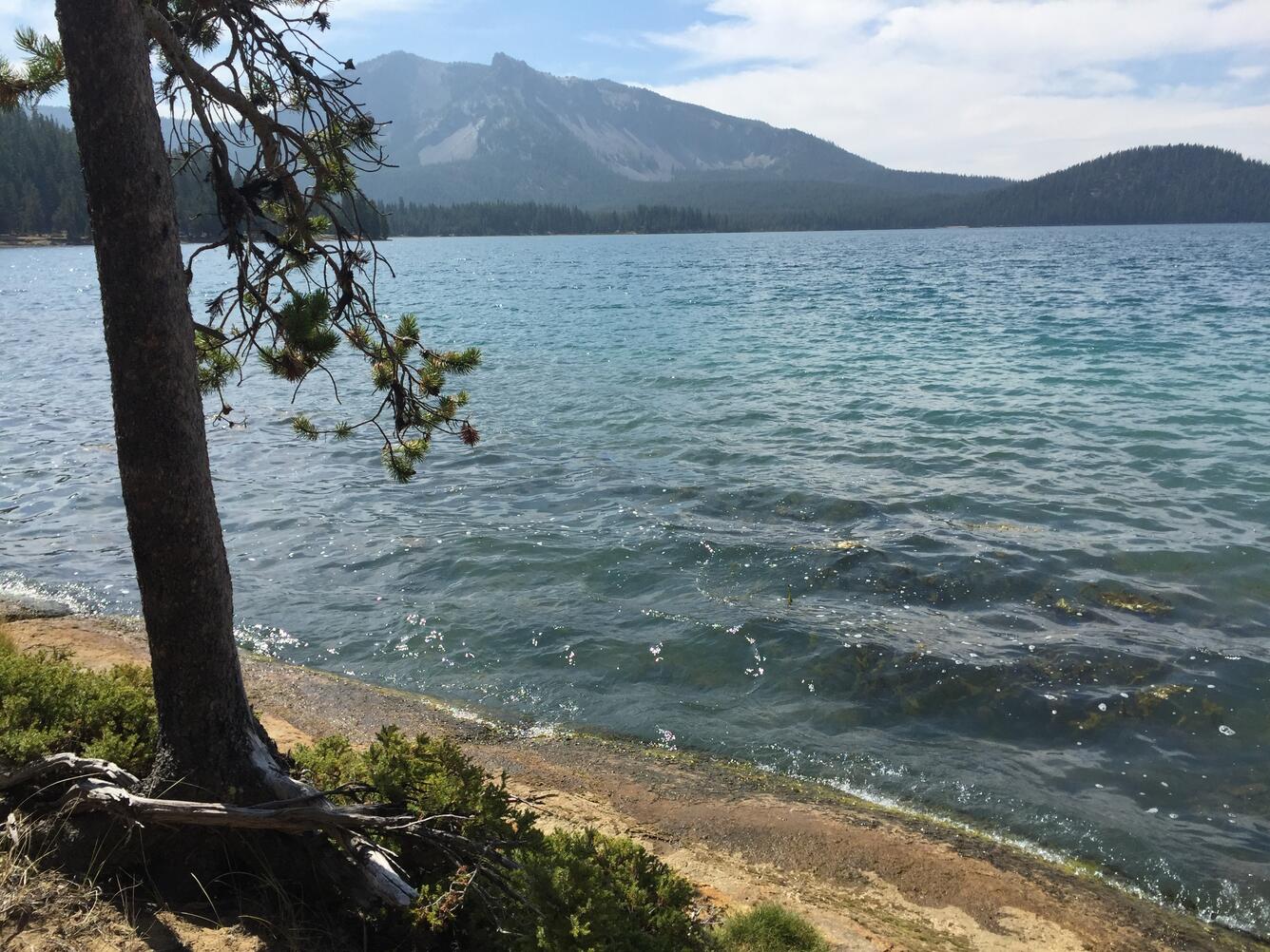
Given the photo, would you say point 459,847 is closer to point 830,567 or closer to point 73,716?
point 73,716

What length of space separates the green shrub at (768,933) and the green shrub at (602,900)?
0.58 metres

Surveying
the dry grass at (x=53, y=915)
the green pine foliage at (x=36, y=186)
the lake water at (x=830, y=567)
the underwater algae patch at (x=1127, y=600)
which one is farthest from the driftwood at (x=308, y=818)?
the green pine foliage at (x=36, y=186)

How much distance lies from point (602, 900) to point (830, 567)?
29.5 feet

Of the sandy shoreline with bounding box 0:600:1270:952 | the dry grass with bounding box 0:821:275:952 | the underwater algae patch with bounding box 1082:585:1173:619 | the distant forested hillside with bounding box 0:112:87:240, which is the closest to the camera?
the dry grass with bounding box 0:821:275:952

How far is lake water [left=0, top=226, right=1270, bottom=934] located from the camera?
8.59 meters

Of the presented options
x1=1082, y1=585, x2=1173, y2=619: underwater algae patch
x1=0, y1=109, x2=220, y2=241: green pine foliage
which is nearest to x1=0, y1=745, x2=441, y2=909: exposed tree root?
x1=1082, y1=585, x2=1173, y2=619: underwater algae patch

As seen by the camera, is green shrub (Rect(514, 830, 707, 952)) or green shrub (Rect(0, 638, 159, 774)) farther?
green shrub (Rect(0, 638, 159, 774))

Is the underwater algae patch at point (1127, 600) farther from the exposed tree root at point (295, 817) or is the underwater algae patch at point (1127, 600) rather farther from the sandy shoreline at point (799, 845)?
the exposed tree root at point (295, 817)

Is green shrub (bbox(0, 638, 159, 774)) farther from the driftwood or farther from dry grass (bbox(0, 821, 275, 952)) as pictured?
dry grass (bbox(0, 821, 275, 952))

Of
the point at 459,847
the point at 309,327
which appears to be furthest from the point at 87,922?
the point at 309,327

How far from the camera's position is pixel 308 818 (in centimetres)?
451

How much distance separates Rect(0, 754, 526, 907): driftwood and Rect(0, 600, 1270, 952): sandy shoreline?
95.9 inches

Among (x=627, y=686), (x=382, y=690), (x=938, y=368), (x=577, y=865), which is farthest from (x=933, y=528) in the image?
(x=938, y=368)

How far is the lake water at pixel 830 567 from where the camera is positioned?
28.2 feet
